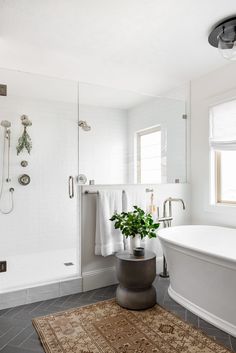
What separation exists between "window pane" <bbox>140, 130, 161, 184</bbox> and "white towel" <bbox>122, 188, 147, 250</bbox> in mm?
155

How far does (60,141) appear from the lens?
329 cm

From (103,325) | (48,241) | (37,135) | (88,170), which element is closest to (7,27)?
(37,135)

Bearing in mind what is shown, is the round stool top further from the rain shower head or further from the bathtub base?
the rain shower head

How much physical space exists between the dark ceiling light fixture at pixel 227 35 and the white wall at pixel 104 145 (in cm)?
123

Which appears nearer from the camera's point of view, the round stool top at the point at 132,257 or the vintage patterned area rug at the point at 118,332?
the vintage patterned area rug at the point at 118,332

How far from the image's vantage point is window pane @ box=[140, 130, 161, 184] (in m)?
3.33

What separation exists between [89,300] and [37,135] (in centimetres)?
187

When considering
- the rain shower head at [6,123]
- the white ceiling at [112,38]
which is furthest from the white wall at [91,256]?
the white ceiling at [112,38]

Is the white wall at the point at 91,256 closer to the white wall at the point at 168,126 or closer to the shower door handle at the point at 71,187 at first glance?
the shower door handle at the point at 71,187

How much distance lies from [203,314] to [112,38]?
260 cm

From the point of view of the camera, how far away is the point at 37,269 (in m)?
3.03

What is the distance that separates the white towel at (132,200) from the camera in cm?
313

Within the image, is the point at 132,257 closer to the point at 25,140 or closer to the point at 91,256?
the point at 91,256

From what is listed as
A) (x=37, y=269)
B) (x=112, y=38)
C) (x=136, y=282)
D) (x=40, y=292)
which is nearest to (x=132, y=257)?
(x=136, y=282)
